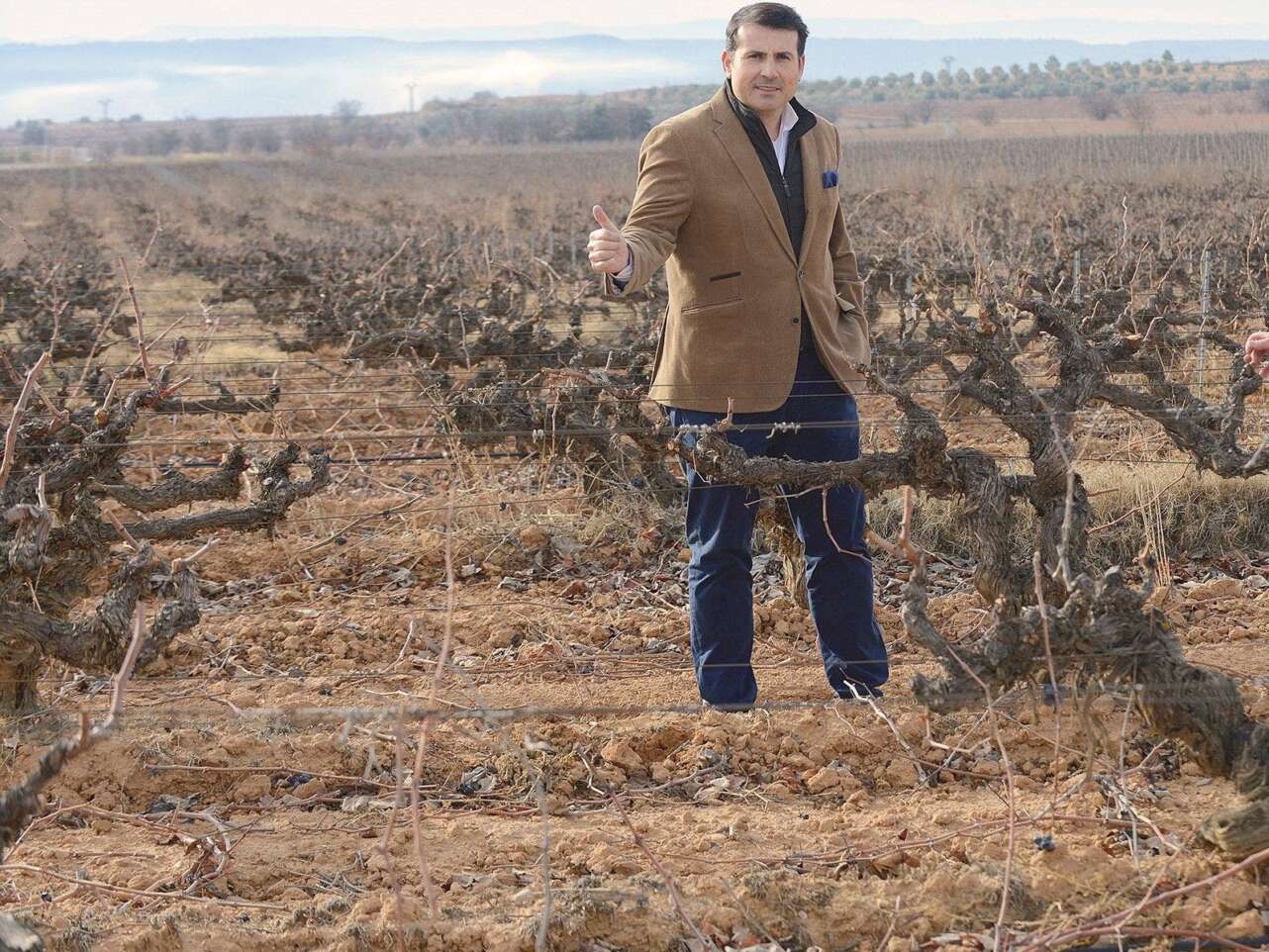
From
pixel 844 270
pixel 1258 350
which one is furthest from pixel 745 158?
pixel 1258 350

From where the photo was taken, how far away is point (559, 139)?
67.0 metres

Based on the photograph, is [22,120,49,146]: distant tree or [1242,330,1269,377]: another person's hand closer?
[1242,330,1269,377]: another person's hand

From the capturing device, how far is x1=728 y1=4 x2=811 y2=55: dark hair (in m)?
3.37

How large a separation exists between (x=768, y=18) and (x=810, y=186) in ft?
1.39

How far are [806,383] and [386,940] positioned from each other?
1714 mm

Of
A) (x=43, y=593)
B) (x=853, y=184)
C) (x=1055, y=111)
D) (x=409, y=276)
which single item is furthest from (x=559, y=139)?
(x=43, y=593)

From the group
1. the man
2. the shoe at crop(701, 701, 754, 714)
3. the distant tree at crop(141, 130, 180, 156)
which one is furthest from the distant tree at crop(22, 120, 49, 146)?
the shoe at crop(701, 701, 754, 714)

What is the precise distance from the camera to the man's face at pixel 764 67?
3.38 meters

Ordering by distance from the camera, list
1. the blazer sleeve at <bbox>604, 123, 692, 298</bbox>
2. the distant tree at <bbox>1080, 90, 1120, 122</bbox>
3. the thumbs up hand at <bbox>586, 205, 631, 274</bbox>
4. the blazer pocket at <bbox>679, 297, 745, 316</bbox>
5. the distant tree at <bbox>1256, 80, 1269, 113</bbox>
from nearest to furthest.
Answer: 1. the thumbs up hand at <bbox>586, 205, 631, 274</bbox>
2. the blazer sleeve at <bbox>604, 123, 692, 298</bbox>
3. the blazer pocket at <bbox>679, 297, 745, 316</bbox>
4. the distant tree at <bbox>1256, 80, 1269, 113</bbox>
5. the distant tree at <bbox>1080, 90, 1120, 122</bbox>

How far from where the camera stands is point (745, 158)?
11.3ft

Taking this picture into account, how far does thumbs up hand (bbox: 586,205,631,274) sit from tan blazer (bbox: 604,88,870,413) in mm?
132

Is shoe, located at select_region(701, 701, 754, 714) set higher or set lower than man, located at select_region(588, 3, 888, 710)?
lower

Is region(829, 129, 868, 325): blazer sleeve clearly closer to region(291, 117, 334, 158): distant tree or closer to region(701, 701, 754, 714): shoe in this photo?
region(701, 701, 754, 714): shoe

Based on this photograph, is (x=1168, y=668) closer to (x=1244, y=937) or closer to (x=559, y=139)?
(x=1244, y=937)
